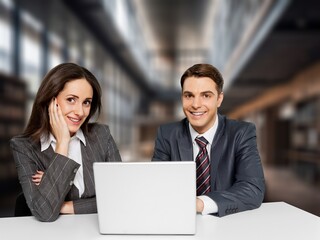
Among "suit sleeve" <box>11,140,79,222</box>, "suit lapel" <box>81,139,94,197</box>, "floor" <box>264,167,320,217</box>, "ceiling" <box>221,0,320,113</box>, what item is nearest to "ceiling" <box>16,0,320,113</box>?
"ceiling" <box>221,0,320,113</box>

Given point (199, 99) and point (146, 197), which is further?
point (199, 99)

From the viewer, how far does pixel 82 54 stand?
898cm

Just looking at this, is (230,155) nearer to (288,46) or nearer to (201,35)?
(288,46)

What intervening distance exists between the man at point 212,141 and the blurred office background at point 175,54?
60 cm

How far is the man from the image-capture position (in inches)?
70.4

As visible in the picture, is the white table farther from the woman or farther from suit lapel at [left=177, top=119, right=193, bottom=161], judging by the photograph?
suit lapel at [left=177, top=119, right=193, bottom=161]

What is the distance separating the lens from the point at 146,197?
1.20m

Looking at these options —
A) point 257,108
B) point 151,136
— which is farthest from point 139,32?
point 151,136

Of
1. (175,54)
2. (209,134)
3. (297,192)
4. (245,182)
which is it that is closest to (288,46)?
(297,192)

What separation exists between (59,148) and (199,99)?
2.29 ft

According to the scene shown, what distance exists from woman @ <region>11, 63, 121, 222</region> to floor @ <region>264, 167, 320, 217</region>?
4.25 m

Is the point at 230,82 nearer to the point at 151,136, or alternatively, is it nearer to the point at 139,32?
the point at 139,32

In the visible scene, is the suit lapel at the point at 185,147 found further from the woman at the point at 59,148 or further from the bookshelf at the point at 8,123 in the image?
the bookshelf at the point at 8,123

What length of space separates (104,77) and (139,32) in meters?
2.90
